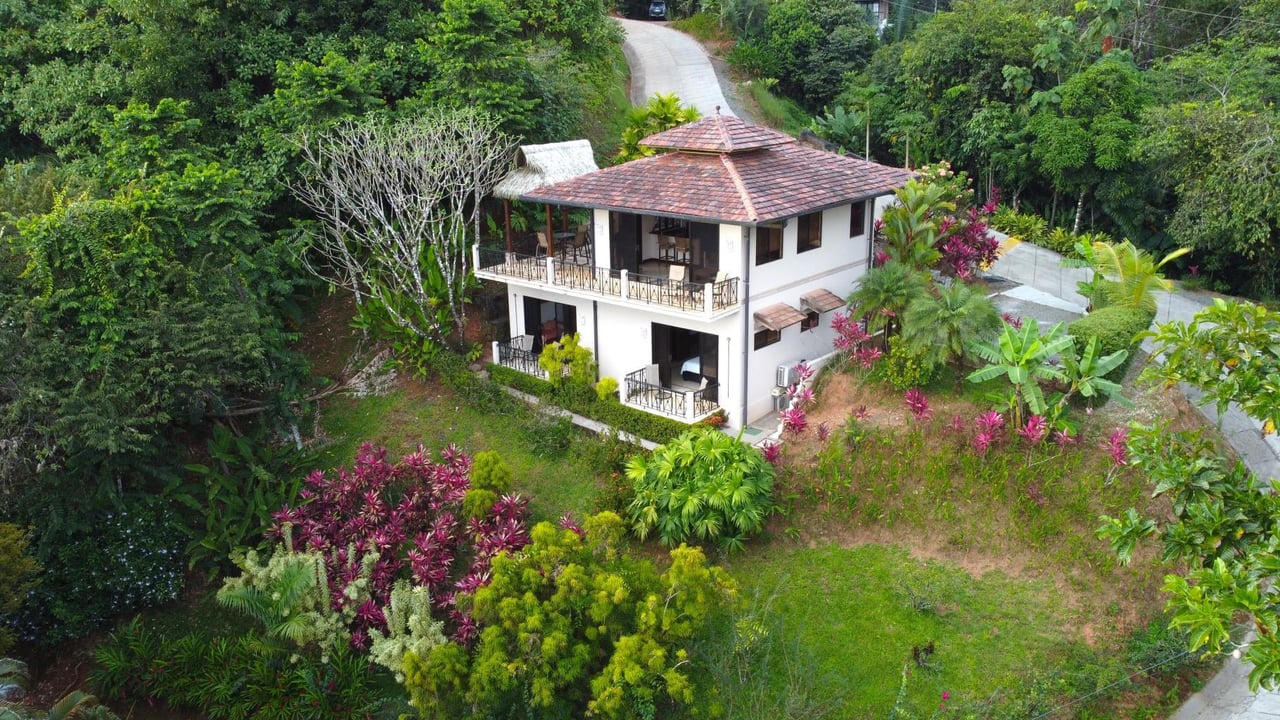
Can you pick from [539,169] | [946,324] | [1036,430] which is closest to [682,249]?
[539,169]

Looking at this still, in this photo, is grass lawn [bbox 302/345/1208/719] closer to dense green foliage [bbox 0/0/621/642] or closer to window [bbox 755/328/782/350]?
window [bbox 755/328/782/350]

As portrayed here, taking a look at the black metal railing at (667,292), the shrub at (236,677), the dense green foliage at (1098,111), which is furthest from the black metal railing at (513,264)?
the dense green foliage at (1098,111)

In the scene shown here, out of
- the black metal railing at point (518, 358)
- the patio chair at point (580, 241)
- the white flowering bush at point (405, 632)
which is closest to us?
the white flowering bush at point (405, 632)

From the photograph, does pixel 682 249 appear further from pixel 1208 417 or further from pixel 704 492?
pixel 1208 417

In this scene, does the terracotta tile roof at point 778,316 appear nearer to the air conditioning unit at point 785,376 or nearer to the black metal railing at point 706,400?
the air conditioning unit at point 785,376

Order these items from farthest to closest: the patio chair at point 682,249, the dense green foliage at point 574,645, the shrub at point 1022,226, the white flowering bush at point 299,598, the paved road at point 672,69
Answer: the paved road at point 672,69 < the shrub at point 1022,226 < the patio chair at point 682,249 < the white flowering bush at point 299,598 < the dense green foliage at point 574,645

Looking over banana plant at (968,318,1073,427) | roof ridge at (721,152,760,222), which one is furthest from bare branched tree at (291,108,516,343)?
banana plant at (968,318,1073,427)

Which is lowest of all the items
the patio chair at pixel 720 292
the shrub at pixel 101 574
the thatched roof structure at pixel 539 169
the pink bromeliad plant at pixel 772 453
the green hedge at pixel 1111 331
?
the shrub at pixel 101 574

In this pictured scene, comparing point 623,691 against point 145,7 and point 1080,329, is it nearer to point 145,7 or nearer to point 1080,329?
point 1080,329

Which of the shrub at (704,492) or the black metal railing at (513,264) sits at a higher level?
the black metal railing at (513,264)
